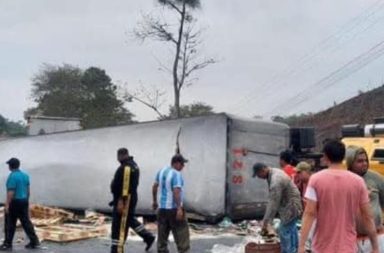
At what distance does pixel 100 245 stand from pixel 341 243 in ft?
27.3

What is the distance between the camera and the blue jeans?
902 cm

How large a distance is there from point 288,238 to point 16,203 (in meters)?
5.28

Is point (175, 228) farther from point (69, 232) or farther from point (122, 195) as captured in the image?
point (69, 232)

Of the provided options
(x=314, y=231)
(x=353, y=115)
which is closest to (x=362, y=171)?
(x=314, y=231)

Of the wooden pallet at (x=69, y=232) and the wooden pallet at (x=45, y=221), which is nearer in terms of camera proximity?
the wooden pallet at (x=69, y=232)

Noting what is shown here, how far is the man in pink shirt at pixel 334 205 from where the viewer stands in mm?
5316

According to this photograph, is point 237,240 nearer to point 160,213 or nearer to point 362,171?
point 160,213

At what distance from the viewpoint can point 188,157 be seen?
1606 cm

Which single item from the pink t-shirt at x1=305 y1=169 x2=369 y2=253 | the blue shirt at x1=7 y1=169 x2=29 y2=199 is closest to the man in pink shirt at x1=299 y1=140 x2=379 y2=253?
the pink t-shirt at x1=305 y1=169 x2=369 y2=253

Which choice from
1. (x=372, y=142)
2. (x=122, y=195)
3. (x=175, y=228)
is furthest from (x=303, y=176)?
(x=372, y=142)

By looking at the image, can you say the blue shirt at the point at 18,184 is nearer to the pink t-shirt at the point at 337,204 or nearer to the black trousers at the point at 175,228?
A: the black trousers at the point at 175,228

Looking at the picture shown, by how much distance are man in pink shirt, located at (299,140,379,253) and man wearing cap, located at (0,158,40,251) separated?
7558mm

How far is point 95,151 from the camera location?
18281 mm

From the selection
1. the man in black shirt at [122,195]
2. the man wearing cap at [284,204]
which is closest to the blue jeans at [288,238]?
the man wearing cap at [284,204]
